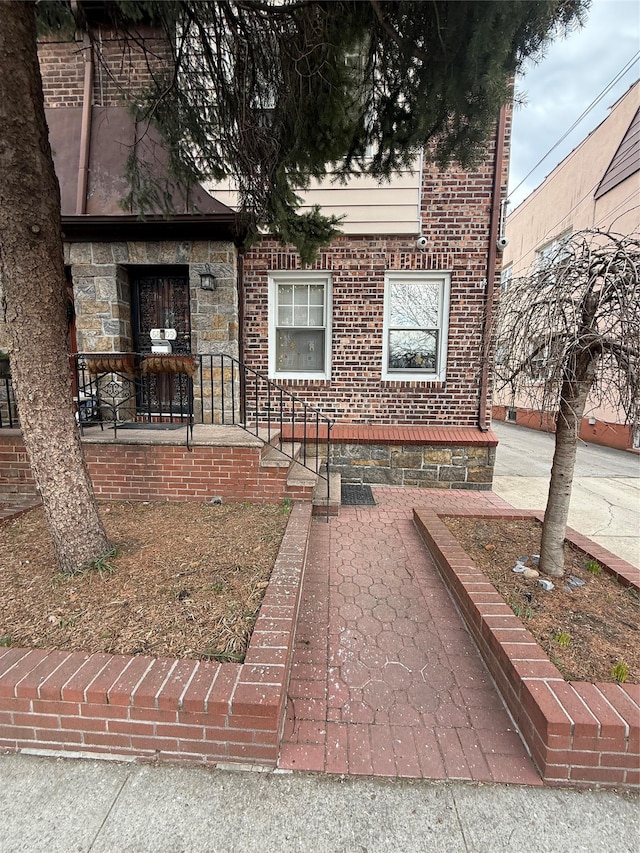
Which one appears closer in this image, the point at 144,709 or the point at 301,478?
the point at 144,709

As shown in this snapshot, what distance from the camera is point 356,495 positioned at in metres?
4.69

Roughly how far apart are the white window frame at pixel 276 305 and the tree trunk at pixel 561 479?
337cm

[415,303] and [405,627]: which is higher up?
[415,303]

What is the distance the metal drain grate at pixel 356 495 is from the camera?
4.43 metres

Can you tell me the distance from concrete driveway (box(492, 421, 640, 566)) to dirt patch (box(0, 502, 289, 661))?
2102mm

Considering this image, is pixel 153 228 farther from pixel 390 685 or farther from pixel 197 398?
pixel 390 685

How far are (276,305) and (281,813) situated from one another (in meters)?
5.15

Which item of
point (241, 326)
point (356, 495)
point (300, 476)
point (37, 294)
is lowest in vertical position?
point (356, 495)

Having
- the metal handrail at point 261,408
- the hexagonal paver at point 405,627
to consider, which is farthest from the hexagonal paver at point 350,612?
the metal handrail at point 261,408

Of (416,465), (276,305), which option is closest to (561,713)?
(416,465)

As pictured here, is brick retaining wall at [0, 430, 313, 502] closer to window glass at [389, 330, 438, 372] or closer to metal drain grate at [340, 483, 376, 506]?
metal drain grate at [340, 483, 376, 506]

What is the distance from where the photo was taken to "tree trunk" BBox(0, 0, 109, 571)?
2.05 metres

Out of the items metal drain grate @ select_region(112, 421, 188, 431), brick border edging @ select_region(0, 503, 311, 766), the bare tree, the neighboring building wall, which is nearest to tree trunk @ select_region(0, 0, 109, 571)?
brick border edging @ select_region(0, 503, 311, 766)

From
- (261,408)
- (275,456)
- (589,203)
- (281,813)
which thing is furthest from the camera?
(589,203)
